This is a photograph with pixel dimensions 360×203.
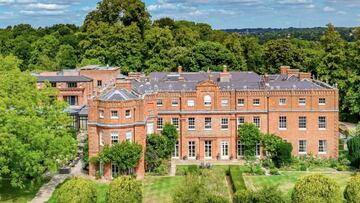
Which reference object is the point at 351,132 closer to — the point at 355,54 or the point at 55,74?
the point at 355,54

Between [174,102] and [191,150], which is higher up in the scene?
[174,102]

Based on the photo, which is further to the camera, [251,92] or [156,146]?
[251,92]

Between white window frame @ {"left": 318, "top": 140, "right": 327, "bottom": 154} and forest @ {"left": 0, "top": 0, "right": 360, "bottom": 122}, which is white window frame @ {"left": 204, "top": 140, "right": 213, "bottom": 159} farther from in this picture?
forest @ {"left": 0, "top": 0, "right": 360, "bottom": 122}

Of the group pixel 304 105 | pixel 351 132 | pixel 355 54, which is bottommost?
pixel 351 132

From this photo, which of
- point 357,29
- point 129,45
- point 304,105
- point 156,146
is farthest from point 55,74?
point 357,29

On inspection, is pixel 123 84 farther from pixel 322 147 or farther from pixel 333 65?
pixel 333 65

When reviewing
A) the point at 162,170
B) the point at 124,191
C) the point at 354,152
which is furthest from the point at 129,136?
the point at 354,152

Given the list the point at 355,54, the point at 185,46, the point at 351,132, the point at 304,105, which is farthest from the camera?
the point at 185,46
